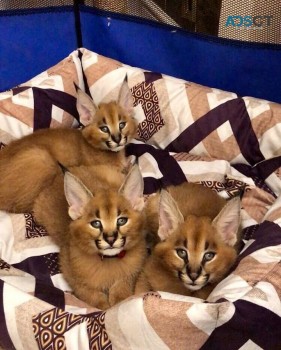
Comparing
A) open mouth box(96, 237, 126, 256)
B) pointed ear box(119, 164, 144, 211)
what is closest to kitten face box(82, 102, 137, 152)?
pointed ear box(119, 164, 144, 211)

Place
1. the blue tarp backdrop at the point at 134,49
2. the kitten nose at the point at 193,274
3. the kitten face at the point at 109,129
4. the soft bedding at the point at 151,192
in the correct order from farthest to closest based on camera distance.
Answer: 1. the blue tarp backdrop at the point at 134,49
2. the kitten face at the point at 109,129
3. the kitten nose at the point at 193,274
4. the soft bedding at the point at 151,192

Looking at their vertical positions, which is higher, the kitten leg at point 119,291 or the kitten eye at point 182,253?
the kitten eye at point 182,253

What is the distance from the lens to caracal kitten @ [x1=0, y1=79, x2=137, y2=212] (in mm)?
1951

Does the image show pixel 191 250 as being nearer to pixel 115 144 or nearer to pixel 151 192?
pixel 151 192

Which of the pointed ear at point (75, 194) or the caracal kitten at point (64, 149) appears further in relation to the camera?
the caracal kitten at point (64, 149)

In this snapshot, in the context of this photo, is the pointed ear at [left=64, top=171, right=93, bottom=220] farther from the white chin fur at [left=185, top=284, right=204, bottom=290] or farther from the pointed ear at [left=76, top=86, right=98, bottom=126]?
the pointed ear at [left=76, top=86, right=98, bottom=126]

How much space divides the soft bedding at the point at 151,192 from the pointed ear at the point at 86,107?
235 millimetres

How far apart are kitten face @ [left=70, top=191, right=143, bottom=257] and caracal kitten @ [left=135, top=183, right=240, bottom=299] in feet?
0.30

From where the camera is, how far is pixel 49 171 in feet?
6.47

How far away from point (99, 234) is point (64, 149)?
2.26 ft

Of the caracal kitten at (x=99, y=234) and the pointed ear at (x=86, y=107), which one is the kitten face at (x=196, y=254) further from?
the pointed ear at (x=86, y=107)

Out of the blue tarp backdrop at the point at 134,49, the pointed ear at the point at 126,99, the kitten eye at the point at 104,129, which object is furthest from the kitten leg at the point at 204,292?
the blue tarp backdrop at the point at 134,49

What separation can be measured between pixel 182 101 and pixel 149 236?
759 mm

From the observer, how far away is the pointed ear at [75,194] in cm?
152
